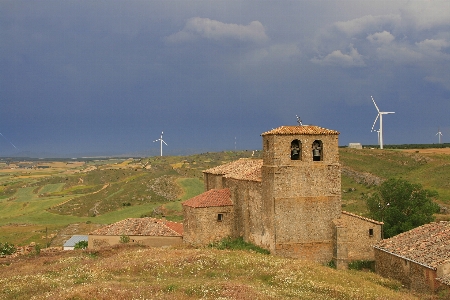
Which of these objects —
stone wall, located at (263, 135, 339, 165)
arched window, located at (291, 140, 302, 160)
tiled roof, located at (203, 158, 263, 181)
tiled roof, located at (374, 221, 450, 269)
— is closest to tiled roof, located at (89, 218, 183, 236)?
tiled roof, located at (203, 158, 263, 181)

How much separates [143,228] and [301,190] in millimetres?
14635

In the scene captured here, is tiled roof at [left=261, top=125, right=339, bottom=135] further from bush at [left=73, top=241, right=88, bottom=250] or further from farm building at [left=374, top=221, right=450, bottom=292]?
bush at [left=73, top=241, right=88, bottom=250]

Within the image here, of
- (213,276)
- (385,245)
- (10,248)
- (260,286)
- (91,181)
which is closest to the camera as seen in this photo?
(260,286)

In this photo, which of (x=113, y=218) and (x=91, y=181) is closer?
(x=113, y=218)

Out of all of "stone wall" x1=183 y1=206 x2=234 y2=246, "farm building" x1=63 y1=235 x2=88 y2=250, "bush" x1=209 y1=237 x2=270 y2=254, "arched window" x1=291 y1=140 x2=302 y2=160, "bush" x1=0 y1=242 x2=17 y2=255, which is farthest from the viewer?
"farm building" x1=63 y1=235 x2=88 y2=250

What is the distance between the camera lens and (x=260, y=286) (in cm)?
2036

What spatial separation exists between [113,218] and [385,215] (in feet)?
131

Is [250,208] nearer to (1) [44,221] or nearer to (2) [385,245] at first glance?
(2) [385,245]

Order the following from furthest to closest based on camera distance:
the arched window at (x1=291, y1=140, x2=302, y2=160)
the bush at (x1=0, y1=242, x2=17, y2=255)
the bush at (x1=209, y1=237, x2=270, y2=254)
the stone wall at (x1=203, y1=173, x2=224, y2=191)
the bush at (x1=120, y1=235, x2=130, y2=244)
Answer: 1. the bush at (x1=0, y1=242, x2=17, y2=255)
2. the stone wall at (x1=203, y1=173, x2=224, y2=191)
3. the bush at (x1=120, y1=235, x2=130, y2=244)
4. the bush at (x1=209, y1=237, x2=270, y2=254)
5. the arched window at (x1=291, y1=140, x2=302, y2=160)

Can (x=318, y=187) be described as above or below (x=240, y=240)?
above

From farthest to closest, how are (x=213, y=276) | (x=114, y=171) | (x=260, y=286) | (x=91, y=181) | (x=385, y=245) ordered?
(x=114, y=171) → (x=91, y=181) → (x=385, y=245) → (x=213, y=276) → (x=260, y=286)

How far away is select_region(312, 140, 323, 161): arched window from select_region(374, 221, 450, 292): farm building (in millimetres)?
6386

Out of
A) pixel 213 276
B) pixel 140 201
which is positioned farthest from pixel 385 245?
pixel 140 201

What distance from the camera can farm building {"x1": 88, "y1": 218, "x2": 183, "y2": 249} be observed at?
125ft
